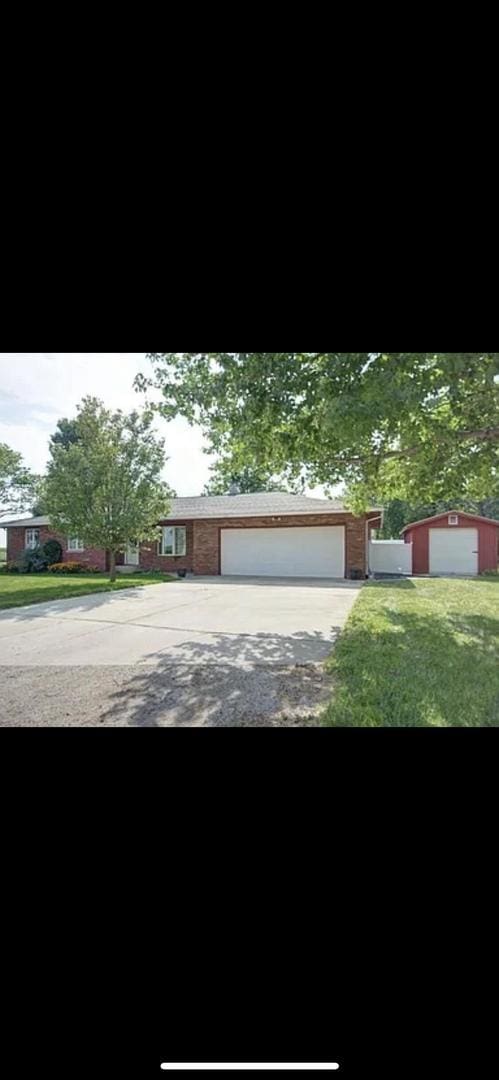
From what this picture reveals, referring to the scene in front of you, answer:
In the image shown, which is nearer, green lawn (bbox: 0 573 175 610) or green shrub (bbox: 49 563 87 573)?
green lawn (bbox: 0 573 175 610)

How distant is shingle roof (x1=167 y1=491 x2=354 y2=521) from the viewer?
10.6 meters

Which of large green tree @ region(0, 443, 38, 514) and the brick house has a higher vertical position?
large green tree @ region(0, 443, 38, 514)

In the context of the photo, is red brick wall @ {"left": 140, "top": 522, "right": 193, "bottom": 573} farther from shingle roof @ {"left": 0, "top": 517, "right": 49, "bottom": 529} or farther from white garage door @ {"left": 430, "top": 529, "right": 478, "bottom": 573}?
white garage door @ {"left": 430, "top": 529, "right": 478, "bottom": 573}

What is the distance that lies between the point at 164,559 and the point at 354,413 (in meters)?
9.20

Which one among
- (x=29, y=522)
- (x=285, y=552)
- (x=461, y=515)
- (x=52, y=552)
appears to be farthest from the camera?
(x=29, y=522)

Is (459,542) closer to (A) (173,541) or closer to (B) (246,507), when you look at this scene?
(B) (246,507)

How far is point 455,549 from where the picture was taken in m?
8.04

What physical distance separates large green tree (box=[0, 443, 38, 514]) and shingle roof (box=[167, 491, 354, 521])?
339 centimetres

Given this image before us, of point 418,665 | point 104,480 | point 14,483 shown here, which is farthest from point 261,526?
point 418,665

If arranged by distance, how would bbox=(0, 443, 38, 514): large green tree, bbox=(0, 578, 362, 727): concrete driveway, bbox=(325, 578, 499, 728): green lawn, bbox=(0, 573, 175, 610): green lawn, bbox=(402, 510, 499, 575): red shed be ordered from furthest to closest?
bbox=(0, 443, 38, 514): large green tree, bbox=(402, 510, 499, 575): red shed, bbox=(0, 573, 175, 610): green lawn, bbox=(0, 578, 362, 727): concrete driveway, bbox=(325, 578, 499, 728): green lawn
